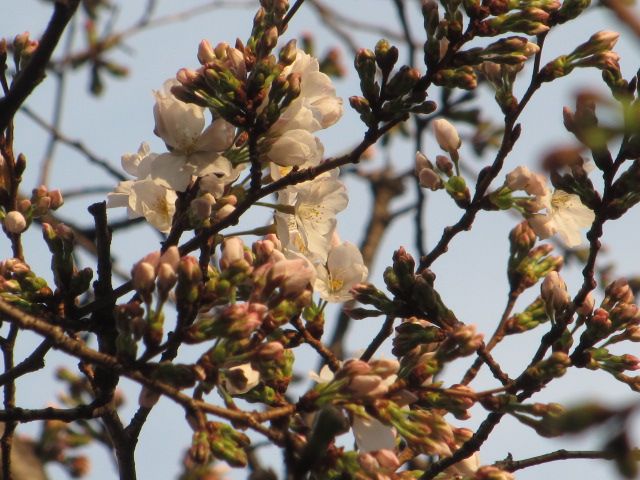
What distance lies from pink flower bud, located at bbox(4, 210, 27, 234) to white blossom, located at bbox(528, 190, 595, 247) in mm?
1434

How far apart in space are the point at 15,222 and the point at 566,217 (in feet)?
5.23

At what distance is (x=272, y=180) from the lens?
2.32 metres

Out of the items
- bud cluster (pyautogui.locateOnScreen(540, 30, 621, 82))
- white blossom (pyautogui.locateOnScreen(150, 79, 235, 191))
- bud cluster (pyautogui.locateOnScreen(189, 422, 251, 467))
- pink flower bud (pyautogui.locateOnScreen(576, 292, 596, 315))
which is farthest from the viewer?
bud cluster (pyautogui.locateOnScreen(540, 30, 621, 82))

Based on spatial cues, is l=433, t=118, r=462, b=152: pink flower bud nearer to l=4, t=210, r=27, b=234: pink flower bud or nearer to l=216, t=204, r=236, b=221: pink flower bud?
l=216, t=204, r=236, b=221: pink flower bud

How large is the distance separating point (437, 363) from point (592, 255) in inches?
18.5

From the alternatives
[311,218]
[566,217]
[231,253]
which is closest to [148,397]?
[231,253]

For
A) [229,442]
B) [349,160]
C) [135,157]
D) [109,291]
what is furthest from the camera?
[135,157]

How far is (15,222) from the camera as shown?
2451 mm

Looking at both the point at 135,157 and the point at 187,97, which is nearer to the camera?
the point at 187,97

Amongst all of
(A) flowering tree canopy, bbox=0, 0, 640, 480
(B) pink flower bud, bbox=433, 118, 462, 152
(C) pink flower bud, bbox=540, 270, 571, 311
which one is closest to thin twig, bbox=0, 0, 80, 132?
(A) flowering tree canopy, bbox=0, 0, 640, 480

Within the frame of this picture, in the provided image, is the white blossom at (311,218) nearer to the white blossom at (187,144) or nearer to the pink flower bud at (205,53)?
the white blossom at (187,144)

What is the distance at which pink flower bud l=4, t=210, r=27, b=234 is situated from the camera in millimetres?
2453

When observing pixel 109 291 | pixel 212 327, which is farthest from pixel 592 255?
pixel 109 291

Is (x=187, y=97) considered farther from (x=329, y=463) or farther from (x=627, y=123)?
(x=627, y=123)
